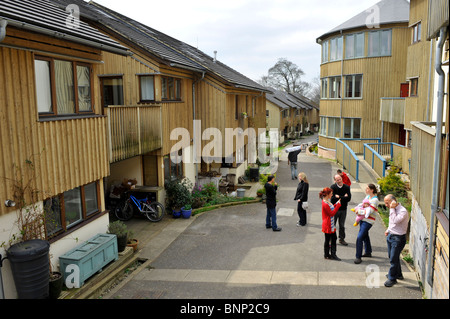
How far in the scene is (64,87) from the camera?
7.84 m

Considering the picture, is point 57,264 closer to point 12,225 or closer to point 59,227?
point 59,227

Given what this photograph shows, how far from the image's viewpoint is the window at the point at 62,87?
7238 mm

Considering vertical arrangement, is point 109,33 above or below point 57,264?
above

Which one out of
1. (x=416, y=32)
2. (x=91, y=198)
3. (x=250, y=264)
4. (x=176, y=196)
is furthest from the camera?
(x=416, y=32)

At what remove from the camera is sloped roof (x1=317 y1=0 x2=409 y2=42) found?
79.0 ft

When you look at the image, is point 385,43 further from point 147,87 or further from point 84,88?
point 84,88

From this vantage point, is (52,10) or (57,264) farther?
(52,10)

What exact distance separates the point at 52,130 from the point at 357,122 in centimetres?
2311

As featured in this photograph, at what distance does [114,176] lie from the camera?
13.6m

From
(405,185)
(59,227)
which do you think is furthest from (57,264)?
(405,185)

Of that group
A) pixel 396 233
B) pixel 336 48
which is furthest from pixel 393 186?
pixel 336 48

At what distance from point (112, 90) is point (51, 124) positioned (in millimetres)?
6525

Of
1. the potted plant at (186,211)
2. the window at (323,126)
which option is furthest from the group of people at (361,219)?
the window at (323,126)

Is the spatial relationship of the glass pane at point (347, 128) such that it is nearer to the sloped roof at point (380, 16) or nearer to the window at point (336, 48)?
the window at point (336, 48)
